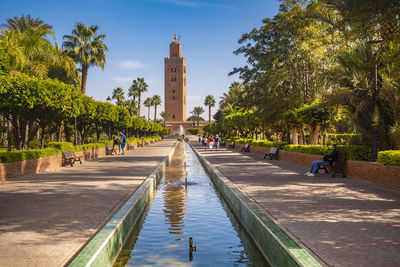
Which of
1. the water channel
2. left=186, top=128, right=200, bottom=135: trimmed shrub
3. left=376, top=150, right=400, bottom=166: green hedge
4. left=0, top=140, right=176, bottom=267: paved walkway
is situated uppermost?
left=186, top=128, right=200, bottom=135: trimmed shrub

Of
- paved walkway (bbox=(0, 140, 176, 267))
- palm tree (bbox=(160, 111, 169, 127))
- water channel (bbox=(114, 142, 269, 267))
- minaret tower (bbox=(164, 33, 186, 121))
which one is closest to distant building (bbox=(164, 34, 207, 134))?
minaret tower (bbox=(164, 33, 186, 121))

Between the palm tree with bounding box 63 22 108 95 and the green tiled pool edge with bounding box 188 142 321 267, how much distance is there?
30422 millimetres

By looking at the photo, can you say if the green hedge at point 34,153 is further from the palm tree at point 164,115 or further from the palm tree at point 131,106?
the palm tree at point 164,115

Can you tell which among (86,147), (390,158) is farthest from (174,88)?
(390,158)

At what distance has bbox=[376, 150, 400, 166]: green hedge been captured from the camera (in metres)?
9.77

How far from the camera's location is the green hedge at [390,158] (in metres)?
9.77

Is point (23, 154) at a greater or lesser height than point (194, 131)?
lesser

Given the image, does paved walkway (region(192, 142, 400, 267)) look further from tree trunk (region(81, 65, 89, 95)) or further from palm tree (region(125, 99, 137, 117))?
palm tree (region(125, 99, 137, 117))

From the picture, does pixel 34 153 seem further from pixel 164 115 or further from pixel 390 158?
pixel 164 115

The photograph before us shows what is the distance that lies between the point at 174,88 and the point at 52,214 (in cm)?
13465

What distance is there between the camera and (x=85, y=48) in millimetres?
36062

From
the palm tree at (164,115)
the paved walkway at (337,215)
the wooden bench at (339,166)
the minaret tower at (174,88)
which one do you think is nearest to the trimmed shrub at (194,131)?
A: the minaret tower at (174,88)

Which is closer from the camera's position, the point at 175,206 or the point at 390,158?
the point at 175,206

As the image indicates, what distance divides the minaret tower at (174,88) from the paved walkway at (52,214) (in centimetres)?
12887
